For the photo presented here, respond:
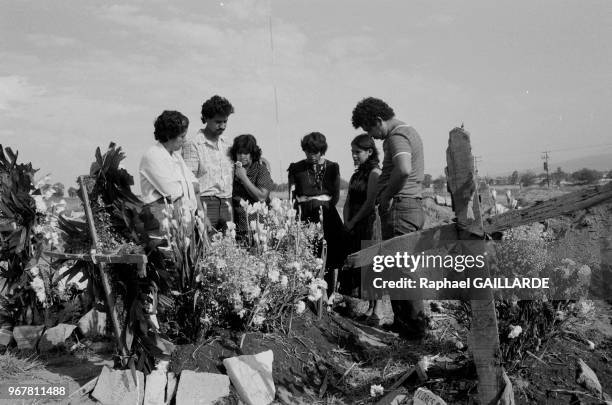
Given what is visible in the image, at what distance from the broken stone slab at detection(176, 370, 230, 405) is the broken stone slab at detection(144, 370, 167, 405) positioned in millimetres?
142

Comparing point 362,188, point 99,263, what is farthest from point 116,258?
point 362,188

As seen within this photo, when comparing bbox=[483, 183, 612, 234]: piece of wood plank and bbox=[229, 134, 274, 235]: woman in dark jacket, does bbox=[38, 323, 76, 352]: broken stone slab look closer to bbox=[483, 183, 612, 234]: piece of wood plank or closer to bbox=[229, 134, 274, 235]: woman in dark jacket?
bbox=[229, 134, 274, 235]: woman in dark jacket

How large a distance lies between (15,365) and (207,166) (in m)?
2.33

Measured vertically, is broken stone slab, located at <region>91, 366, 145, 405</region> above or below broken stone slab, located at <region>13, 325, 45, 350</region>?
below

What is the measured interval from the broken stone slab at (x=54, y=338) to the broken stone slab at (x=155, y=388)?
1.26 m

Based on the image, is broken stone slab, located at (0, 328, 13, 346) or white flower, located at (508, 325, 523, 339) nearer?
white flower, located at (508, 325, 523, 339)

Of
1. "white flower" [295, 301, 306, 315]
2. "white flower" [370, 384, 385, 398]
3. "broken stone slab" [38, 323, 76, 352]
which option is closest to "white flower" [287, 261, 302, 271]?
"white flower" [295, 301, 306, 315]

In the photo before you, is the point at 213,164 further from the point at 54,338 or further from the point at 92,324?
the point at 54,338

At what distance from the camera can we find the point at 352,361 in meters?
4.42

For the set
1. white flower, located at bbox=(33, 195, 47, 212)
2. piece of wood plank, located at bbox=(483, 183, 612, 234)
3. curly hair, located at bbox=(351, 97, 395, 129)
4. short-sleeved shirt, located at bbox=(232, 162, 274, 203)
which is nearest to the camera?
piece of wood plank, located at bbox=(483, 183, 612, 234)

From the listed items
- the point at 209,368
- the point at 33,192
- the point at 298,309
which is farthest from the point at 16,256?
the point at 298,309

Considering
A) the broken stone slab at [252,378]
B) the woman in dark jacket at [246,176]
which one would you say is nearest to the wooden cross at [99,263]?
the broken stone slab at [252,378]

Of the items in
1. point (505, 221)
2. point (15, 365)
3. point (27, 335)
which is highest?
point (505, 221)

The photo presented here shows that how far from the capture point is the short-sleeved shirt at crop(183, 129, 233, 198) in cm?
516
